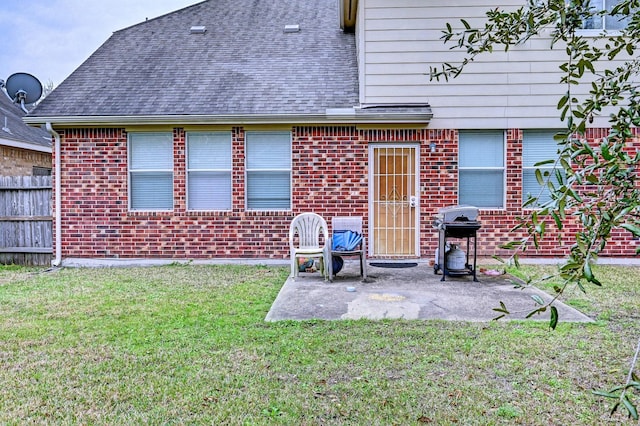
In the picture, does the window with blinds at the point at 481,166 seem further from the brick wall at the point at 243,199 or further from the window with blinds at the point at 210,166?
the window with blinds at the point at 210,166

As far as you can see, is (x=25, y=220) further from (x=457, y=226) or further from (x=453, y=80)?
(x=453, y=80)

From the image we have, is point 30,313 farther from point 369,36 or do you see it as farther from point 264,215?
point 369,36

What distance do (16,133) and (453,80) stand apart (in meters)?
12.0

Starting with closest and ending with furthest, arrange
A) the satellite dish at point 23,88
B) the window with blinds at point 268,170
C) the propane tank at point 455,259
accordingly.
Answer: the propane tank at point 455,259
the window with blinds at point 268,170
the satellite dish at point 23,88

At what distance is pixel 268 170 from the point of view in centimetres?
864

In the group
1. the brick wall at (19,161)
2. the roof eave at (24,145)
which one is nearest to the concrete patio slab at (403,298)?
the roof eave at (24,145)

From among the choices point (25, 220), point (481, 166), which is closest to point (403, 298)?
point (481, 166)

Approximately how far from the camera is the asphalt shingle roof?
28.1ft

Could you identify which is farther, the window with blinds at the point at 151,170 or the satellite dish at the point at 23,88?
the satellite dish at the point at 23,88

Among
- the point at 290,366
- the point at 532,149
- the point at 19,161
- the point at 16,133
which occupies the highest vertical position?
the point at 16,133

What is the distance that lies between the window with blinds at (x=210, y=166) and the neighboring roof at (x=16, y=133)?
670cm

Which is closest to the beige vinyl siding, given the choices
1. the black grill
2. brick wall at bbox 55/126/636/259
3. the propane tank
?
brick wall at bbox 55/126/636/259

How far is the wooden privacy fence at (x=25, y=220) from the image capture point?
358 inches

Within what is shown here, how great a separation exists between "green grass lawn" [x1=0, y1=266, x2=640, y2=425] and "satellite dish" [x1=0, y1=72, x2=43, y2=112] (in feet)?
39.5
